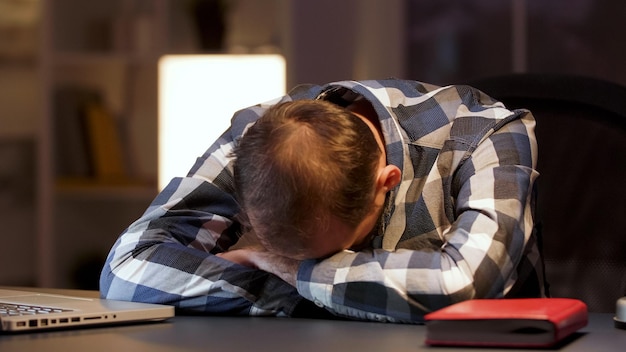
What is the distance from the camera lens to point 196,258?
130 cm

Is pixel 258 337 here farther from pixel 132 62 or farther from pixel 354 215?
pixel 132 62

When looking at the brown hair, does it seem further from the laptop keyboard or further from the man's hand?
the laptop keyboard

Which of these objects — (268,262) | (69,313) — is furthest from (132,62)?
(69,313)

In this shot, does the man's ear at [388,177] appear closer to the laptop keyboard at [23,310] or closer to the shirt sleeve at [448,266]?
the shirt sleeve at [448,266]

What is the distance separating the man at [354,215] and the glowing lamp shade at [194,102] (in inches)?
87.3

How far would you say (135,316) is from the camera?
1.13 m

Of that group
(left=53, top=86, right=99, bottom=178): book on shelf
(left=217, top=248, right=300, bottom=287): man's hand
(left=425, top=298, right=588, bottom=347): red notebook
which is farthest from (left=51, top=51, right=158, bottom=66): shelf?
(left=425, top=298, right=588, bottom=347): red notebook

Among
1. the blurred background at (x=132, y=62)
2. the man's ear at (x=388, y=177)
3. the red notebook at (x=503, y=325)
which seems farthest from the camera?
the blurred background at (x=132, y=62)

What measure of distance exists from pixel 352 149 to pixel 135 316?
0.32m

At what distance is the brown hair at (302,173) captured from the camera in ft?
3.57

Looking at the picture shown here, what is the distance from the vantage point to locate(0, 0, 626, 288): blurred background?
3555 mm

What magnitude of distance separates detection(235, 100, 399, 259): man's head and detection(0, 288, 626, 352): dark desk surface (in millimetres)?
104

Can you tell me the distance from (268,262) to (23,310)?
1.00 ft

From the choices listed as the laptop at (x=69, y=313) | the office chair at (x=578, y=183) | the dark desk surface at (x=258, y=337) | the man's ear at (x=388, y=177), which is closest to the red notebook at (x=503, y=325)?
the dark desk surface at (x=258, y=337)
